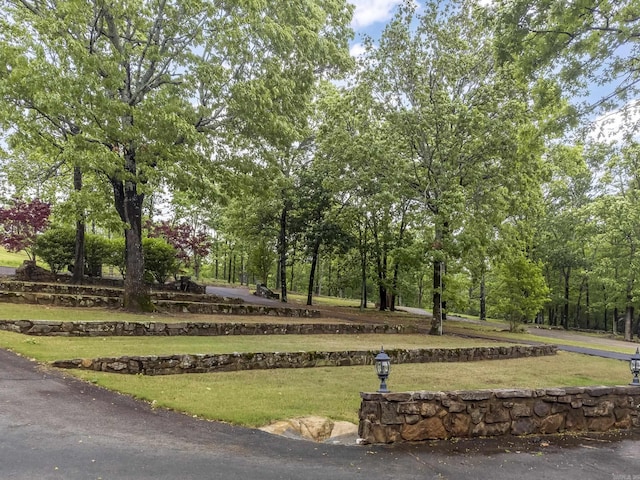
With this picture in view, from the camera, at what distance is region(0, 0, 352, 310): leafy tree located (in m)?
11.5

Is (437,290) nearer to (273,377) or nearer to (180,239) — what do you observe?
(273,377)

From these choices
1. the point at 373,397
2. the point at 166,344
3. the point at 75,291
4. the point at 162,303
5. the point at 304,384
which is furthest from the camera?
the point at 75,291

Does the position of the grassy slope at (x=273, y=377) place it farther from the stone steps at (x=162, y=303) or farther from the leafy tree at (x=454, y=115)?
the leafy tree at (x=454, y=115)

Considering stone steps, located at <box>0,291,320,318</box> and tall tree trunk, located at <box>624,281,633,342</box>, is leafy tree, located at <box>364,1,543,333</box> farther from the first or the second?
tall tree trunk, located at <box>624,281,633,342</box>

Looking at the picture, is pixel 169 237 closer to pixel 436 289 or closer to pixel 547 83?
pixel 436 289

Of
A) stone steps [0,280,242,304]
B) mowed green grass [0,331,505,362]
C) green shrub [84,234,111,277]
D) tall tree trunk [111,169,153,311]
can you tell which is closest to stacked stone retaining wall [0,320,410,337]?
mowed green grass [0,331,505,362]

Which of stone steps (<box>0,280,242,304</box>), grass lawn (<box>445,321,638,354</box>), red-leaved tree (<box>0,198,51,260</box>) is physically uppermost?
red-leaved tree (<box>0,198,51,260</box>)

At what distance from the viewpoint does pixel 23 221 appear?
66.8ft

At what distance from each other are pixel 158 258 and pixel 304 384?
16.1m

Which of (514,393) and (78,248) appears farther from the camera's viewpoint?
(78,248)

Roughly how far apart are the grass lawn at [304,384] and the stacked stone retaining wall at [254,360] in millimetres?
301

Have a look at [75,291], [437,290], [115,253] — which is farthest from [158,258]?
[437,290]

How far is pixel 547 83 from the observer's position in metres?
9.63

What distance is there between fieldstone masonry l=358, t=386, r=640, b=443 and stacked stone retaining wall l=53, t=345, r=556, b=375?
4158 millimetres
